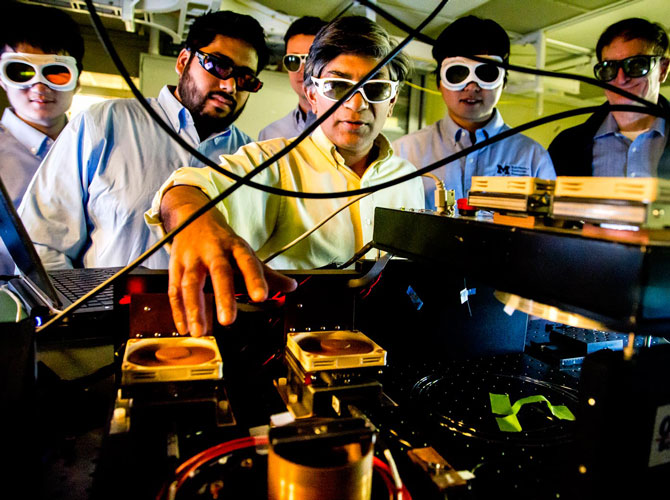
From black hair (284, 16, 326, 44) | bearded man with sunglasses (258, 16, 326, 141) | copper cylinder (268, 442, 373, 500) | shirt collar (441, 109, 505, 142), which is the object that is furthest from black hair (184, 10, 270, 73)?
copper cylinder (268, 442, 373, 500)

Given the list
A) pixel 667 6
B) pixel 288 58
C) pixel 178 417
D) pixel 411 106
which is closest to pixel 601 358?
pixel 178 417

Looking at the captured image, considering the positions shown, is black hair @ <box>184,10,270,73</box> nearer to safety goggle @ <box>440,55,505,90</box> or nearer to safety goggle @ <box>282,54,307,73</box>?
safety goggle @ <box>282,54,307,73</box>

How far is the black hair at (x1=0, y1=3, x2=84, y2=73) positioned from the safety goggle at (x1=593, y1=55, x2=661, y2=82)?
2.51 metres

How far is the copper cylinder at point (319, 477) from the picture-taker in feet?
1.38

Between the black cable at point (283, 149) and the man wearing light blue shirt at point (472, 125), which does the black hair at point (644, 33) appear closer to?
the man wearing light blue shirt at point (472, 125)

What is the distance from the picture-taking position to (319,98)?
152 centimetres

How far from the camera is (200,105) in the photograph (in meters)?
2.13

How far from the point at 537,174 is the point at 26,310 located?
2.16 metres

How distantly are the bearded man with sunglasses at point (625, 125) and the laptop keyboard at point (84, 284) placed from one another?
224cm

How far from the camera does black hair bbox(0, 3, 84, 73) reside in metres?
2.06

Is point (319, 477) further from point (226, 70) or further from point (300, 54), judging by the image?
point (300, 54)

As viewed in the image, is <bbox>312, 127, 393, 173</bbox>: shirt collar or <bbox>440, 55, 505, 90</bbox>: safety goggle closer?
<bbox>312, 127, 393, 173</bbox>: shirt collar

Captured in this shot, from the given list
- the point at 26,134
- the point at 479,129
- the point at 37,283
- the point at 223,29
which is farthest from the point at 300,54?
the point at 37,283

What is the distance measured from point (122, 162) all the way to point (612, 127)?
2.37m
